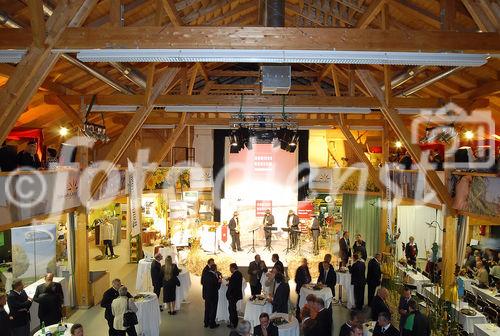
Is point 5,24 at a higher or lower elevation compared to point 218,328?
higher

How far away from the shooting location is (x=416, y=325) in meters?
5.78

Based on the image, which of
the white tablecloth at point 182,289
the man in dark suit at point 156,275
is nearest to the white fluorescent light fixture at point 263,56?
the man in dark suit at point 156,275

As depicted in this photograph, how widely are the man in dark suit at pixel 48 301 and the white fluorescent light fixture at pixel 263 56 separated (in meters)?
4.30

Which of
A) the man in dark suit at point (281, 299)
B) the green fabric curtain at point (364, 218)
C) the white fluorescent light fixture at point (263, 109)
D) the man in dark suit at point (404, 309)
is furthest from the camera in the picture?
the green fabric curtain at point (364, 218)

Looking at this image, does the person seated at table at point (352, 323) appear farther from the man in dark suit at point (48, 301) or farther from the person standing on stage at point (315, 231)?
the person standing on stage at point (315, 231)

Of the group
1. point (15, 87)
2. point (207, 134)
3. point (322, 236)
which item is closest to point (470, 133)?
point (322, 236)

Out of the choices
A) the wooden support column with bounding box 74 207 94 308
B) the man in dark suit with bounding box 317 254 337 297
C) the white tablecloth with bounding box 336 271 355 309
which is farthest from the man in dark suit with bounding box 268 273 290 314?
the wooden support column with bounding box 74 207 94 308

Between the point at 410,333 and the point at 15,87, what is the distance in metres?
5.97

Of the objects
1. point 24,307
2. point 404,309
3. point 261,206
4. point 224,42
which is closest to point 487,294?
point 404,309

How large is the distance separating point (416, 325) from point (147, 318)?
4.62 m

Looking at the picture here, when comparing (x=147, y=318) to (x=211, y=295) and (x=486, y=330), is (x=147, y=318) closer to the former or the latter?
(x=211, y=295)

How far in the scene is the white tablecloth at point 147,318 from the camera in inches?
297

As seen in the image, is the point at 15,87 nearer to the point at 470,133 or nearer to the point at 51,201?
the point at 51,201

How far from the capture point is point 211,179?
15898 millimetres
